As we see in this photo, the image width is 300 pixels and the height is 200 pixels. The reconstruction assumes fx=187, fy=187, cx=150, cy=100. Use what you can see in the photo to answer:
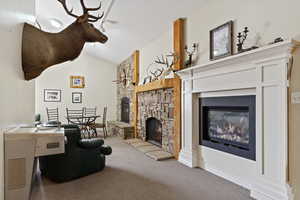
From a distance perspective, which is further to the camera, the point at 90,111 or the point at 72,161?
the point at 90,111

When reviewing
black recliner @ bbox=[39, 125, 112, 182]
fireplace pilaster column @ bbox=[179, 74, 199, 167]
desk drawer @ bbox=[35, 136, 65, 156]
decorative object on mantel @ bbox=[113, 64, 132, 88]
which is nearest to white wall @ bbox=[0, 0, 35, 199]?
desk drawer @ bbox=[35, 136, 65, 156]

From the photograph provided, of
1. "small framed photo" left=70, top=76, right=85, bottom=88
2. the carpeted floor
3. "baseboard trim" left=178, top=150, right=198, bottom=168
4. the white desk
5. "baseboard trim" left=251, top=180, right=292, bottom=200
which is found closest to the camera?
the white desk

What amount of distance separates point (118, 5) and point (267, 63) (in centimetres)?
313

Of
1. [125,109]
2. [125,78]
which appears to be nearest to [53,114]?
[125,109]

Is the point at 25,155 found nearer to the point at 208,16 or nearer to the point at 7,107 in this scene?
the point at 7,107

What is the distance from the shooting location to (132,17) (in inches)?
170

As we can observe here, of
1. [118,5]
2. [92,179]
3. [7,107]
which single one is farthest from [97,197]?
[118,5]

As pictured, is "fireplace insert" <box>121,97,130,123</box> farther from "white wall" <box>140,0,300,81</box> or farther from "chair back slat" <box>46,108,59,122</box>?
"white wall" <box>140,0,300,81</box>

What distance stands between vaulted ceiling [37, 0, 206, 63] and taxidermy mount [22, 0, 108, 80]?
1436 mm

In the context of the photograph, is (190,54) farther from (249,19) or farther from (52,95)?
(52,95)

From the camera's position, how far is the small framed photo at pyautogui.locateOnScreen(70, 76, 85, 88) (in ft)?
25.1

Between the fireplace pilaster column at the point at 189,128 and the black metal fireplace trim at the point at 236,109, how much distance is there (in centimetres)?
13

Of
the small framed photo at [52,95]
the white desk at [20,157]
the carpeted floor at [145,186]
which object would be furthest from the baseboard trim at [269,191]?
the small framed photo at [52,95]

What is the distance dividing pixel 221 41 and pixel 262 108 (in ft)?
4.06
